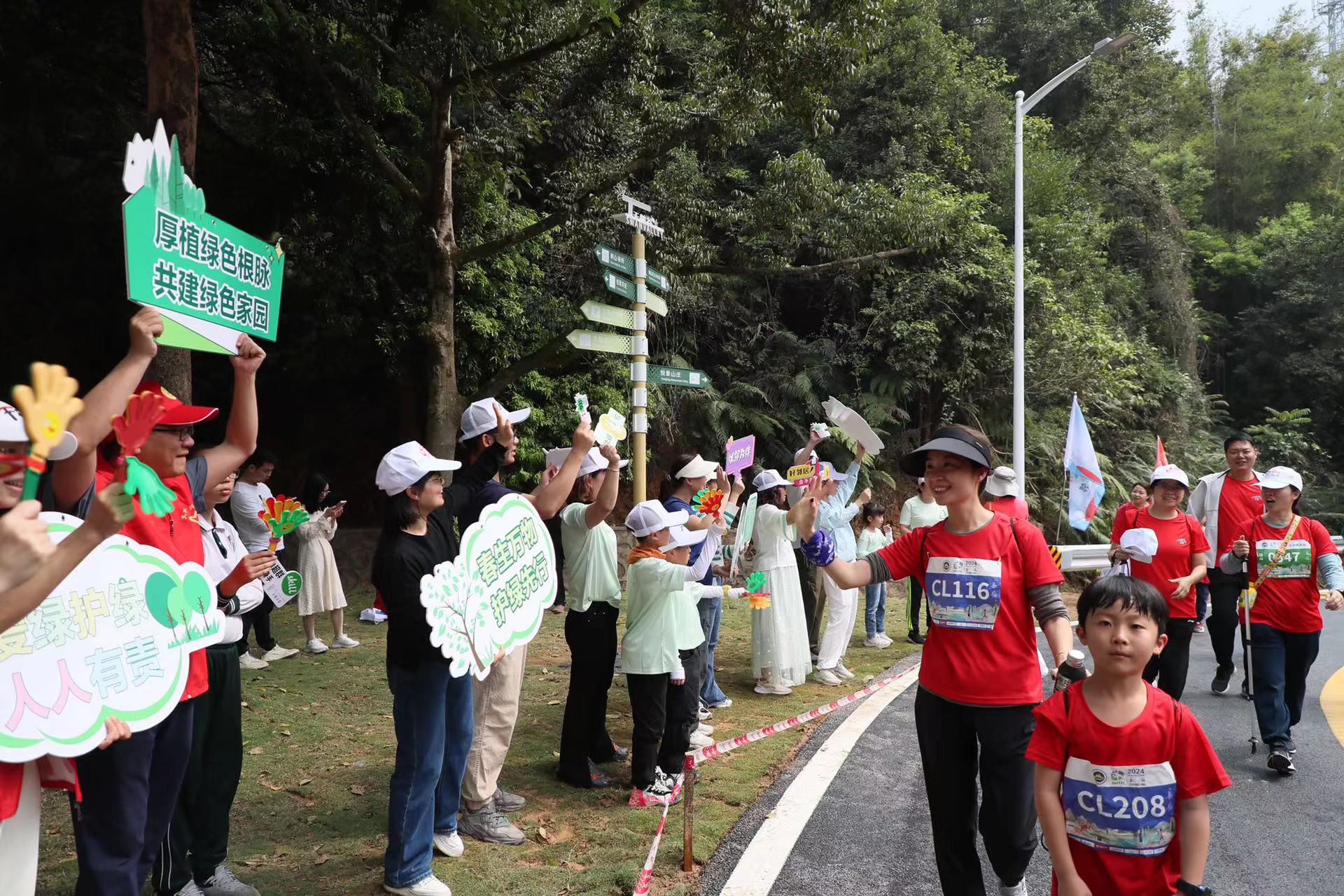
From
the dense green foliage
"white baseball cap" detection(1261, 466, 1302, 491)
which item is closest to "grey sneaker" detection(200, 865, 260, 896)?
"white baseball cap" detection(1261, 466, 1302, 491)

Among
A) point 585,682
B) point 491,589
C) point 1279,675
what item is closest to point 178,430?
point 491,589

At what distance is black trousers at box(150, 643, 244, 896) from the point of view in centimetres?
384

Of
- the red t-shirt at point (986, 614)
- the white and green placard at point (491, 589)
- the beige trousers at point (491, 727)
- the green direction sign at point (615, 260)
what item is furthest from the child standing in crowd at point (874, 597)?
the red t-shirt at point (986, 614)

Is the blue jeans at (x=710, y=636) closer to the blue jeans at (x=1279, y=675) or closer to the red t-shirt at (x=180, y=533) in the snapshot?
the blue jeans at (x=1279, y=675)

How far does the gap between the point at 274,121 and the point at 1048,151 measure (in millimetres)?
17881

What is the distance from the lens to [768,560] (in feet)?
26.7

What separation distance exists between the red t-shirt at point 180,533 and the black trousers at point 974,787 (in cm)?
270

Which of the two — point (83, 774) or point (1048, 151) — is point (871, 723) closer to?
point (83, 774)

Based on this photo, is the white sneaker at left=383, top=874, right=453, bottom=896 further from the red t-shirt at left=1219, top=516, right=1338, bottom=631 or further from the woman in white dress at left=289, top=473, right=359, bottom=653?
the woman in white dress at left=289, top=473, right=359, bottom=653

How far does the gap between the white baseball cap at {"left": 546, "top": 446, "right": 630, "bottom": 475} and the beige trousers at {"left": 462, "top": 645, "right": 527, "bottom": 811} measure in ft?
4.32

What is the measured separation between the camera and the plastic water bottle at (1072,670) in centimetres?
325

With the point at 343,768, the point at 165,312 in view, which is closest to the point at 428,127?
the point at 343,768

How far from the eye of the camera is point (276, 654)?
361 inches

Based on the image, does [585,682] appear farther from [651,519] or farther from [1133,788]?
[1133,788]
